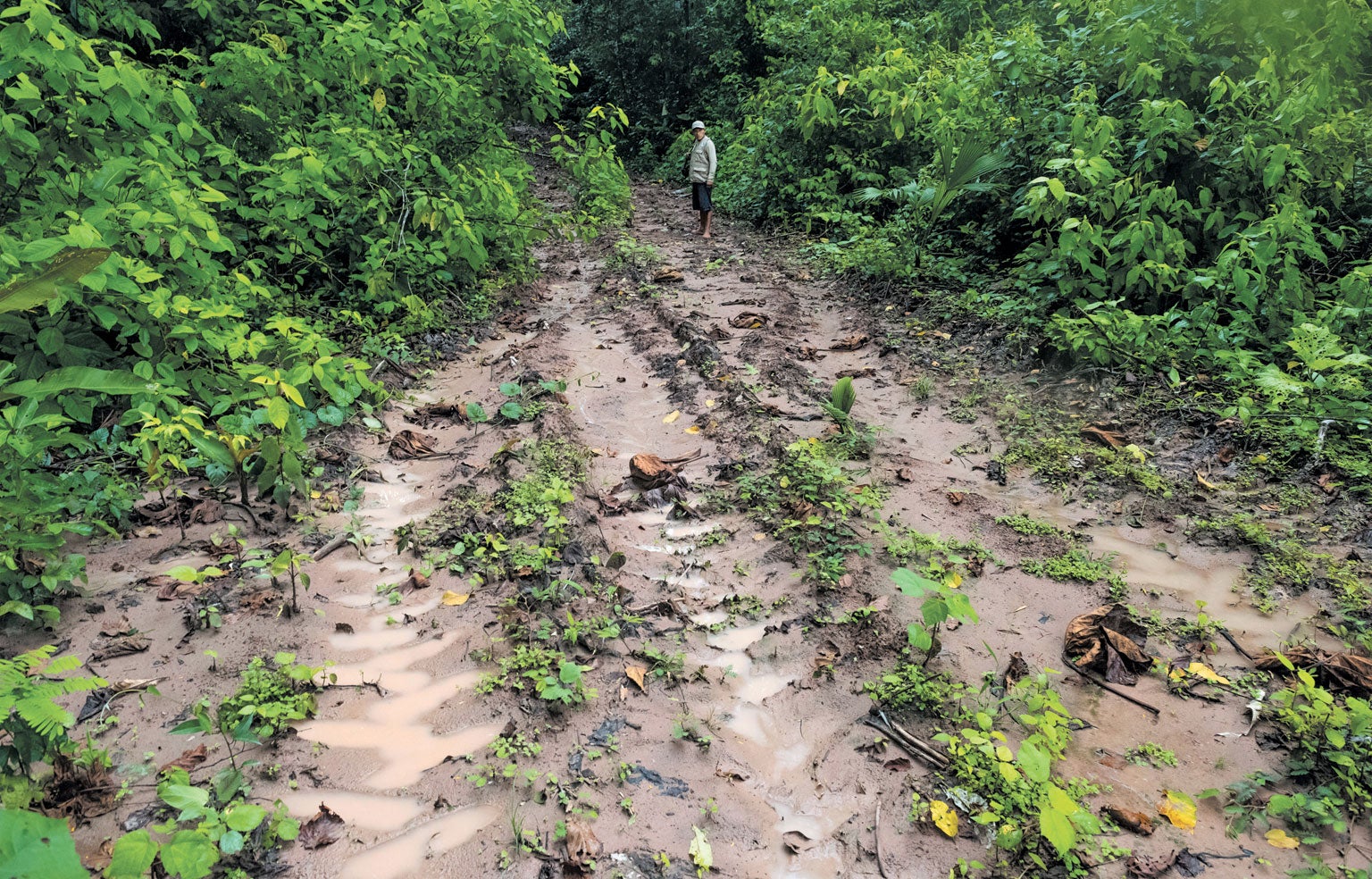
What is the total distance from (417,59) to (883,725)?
21.6 ft

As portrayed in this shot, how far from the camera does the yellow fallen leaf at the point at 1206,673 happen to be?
109 inches

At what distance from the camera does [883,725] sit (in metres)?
2.66

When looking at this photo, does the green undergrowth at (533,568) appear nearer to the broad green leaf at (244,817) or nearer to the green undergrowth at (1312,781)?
the broad green leaf at (244,817)

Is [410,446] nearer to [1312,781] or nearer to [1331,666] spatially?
[1312,781]

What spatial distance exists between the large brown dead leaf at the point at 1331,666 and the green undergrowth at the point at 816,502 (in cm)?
164

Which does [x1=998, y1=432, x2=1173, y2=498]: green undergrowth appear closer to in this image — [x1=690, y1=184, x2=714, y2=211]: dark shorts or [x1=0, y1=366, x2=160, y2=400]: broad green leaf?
[x1=0, y1=366, x2=160, y2=400]: broad green leaf

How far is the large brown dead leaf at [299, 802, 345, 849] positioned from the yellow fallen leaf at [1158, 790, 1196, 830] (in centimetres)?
264

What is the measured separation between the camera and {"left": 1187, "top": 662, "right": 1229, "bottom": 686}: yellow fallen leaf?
9.07 feet

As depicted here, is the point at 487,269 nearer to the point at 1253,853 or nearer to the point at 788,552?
the point at 788,552

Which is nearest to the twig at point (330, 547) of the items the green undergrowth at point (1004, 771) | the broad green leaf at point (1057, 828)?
the green undergrowth at point (1004, 771)

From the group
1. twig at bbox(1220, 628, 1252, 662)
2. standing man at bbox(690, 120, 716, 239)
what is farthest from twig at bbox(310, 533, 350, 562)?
standing man at bbox(690, 120, 716, 239)

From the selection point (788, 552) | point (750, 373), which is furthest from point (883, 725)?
point (750, 373)

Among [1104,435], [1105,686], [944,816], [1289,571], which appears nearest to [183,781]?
[944,816]

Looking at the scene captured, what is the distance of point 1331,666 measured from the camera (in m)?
2.70
